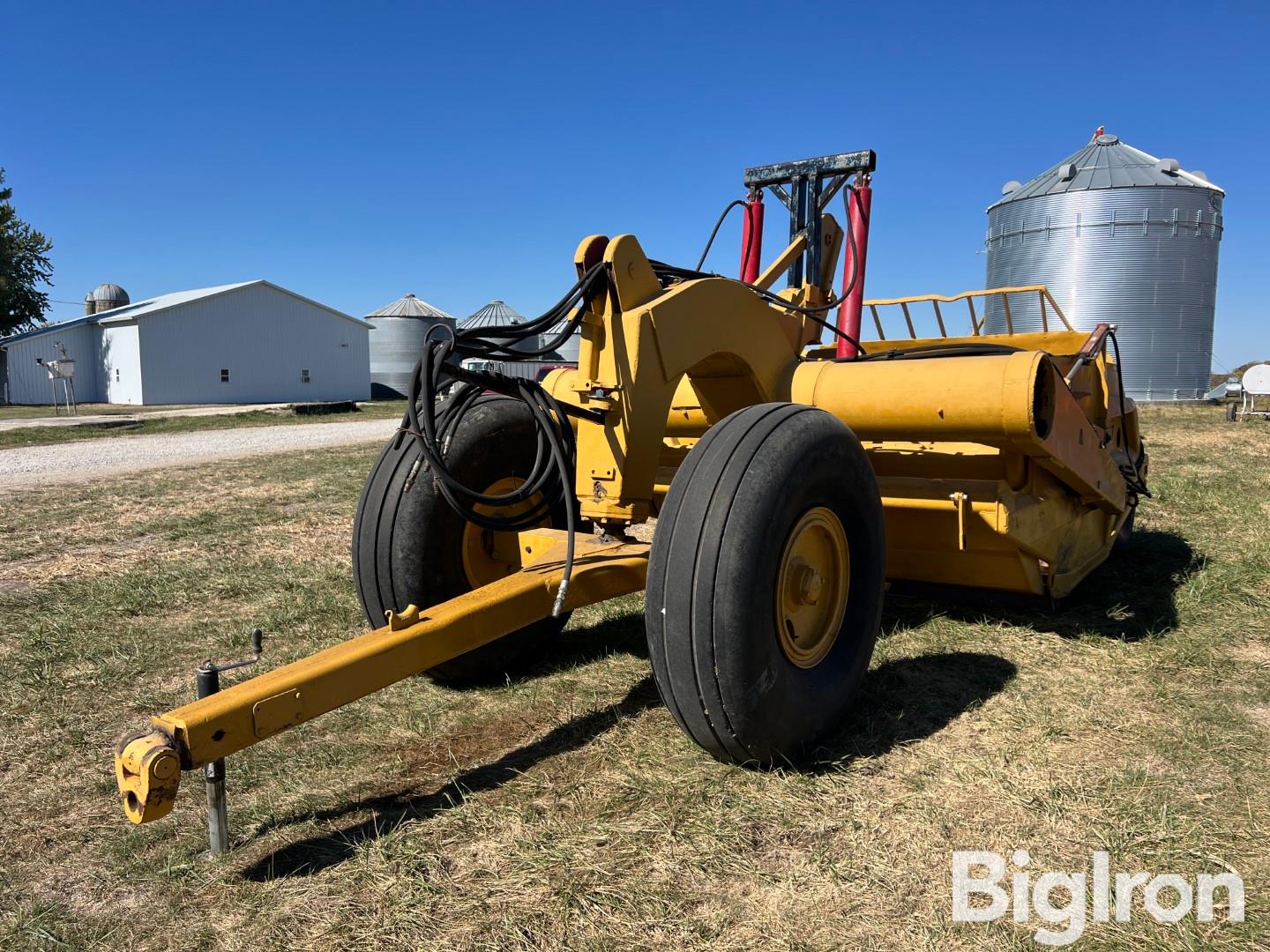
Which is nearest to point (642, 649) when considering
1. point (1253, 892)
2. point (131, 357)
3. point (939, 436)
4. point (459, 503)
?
point (459, 503)

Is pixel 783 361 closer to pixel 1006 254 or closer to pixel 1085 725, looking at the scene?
pixel 1085 725

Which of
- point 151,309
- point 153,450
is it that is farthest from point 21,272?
point 153,450

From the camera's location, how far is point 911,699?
362cm

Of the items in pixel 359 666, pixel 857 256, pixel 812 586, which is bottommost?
pixel 359 666

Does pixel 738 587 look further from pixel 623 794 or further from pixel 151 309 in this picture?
pixel 151 309

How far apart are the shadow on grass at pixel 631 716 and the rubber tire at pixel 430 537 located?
56cm

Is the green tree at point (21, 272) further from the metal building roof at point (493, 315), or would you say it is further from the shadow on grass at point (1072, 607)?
the shadow on grass at point (1072, 607)

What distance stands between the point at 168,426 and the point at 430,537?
65.3 ft

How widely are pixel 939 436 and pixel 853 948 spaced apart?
2137 mm

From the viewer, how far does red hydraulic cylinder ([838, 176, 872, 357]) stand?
16.5 feet

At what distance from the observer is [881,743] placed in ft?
10.5

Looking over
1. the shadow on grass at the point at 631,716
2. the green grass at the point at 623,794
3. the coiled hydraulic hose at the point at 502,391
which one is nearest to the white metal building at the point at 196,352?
the green grass at the point at 623,794

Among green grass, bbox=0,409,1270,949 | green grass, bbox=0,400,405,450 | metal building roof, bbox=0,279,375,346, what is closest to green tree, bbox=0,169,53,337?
metal building roof, bbox=0,279,375,346

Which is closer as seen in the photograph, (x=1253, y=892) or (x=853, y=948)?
(x=853, y=948)
